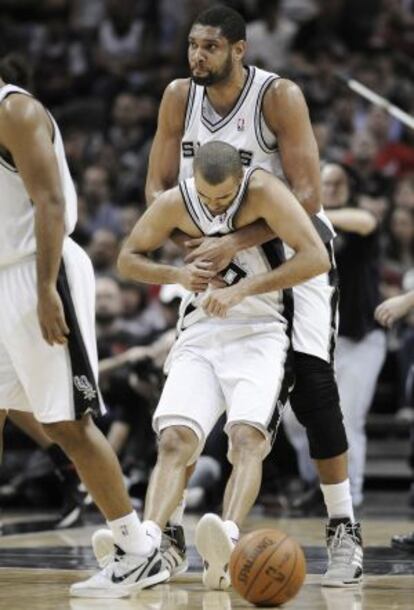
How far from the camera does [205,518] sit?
5266mm

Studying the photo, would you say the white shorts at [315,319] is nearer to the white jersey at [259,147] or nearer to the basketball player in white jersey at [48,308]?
the white jersey at [259,147]

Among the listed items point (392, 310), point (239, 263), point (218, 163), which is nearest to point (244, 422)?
point (239, 263)

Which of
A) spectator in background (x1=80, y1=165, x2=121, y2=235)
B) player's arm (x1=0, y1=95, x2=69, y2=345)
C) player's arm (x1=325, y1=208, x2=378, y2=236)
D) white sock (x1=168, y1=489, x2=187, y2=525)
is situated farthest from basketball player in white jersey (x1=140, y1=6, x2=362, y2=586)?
spectator in background (x1=80, y1=165, x2=121, y2=235)

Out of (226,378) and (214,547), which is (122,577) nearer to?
(214,547)

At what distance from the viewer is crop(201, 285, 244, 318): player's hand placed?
218 inches

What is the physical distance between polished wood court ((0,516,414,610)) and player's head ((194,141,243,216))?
150cm

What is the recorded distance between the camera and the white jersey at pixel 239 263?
5.73 meters

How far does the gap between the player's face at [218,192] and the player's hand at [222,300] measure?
13.3 inches

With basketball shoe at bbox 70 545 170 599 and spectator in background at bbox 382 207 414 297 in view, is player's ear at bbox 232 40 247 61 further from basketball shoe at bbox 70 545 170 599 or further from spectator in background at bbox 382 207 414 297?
spectator in background at bbox 382 207 414 297

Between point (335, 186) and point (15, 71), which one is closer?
point (15, 71)

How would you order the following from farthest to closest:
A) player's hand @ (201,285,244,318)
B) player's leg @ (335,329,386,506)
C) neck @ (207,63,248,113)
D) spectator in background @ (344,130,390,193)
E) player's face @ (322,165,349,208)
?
spectator in background @ (344,130,390,193) → player's leg @ (335,329,386,506) → player's face @ (322,165,349,208) → neck @ (207,63,248,113) → player's hand @ (201,285,244,318)

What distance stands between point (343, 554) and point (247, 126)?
1757mm

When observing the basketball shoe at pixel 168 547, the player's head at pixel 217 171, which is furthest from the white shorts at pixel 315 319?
the basketball shoe at pixel 168 547

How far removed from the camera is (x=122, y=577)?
5375 millimetres
